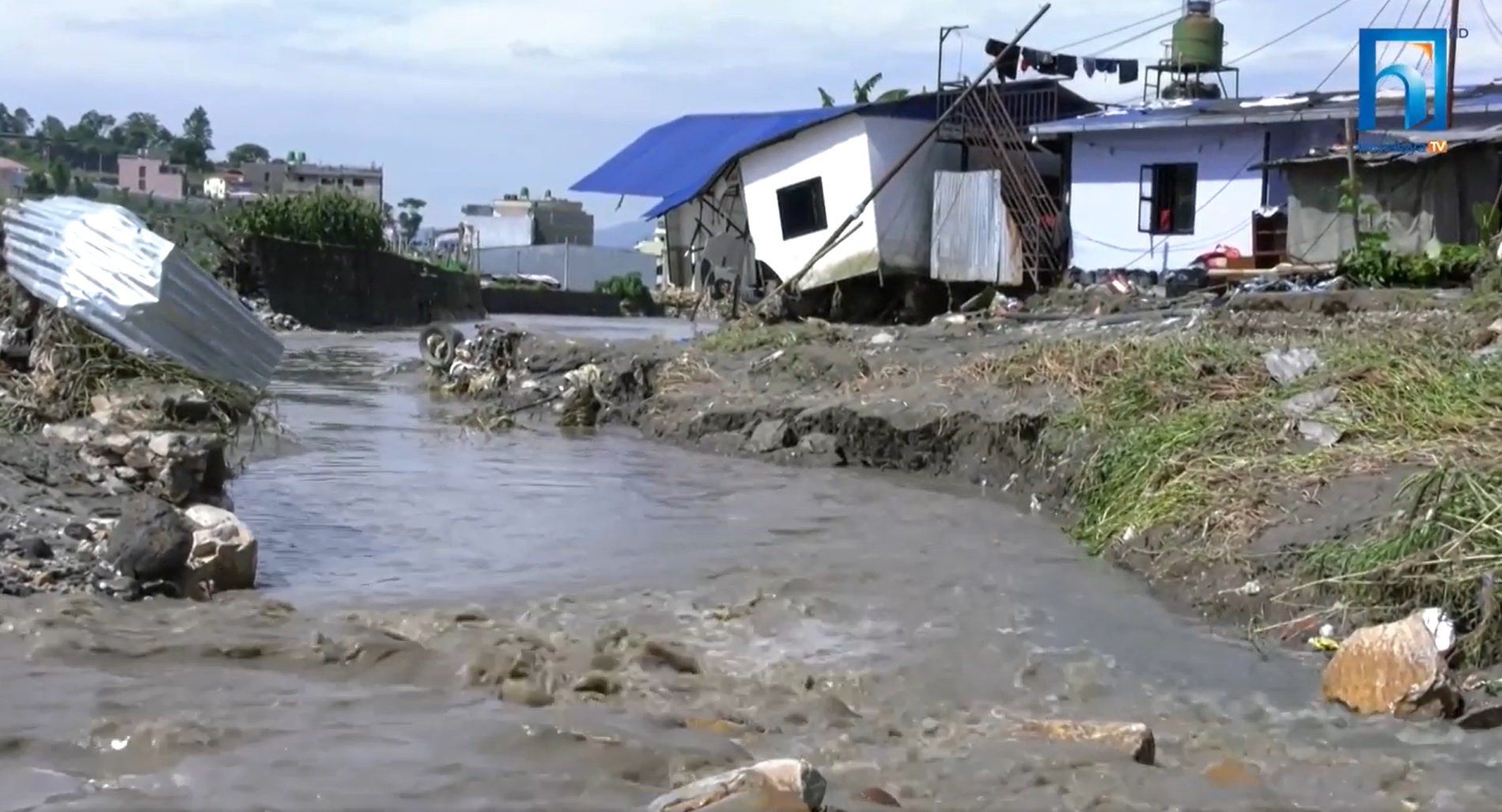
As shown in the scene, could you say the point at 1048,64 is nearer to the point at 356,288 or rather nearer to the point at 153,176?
the point at 356,288

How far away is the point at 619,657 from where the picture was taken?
611cm

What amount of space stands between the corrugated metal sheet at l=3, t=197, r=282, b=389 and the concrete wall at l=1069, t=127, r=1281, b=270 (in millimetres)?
16435

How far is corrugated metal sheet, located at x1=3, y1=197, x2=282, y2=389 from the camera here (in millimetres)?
8086

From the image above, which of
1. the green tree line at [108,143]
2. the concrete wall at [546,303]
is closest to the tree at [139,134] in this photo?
the green tree line at [108,143]

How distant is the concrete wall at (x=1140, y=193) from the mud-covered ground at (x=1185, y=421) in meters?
A: 5.49

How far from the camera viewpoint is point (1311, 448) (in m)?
8.42

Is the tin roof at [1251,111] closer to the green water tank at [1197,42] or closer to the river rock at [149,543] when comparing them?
the green water tank at [1197,42]

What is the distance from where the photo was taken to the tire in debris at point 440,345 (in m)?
19.0

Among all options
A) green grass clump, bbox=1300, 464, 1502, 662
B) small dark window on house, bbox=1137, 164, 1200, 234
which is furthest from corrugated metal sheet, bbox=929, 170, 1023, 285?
green grass clump, bbox=1300, 464, 1502, 662

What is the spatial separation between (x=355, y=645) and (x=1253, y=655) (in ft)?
12.2

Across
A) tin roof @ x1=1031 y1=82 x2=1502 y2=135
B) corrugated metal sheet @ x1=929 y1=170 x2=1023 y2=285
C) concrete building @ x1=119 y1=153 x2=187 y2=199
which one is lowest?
corrugated metal sheet @ x1=929 y1=170 x2=1023 y2=285

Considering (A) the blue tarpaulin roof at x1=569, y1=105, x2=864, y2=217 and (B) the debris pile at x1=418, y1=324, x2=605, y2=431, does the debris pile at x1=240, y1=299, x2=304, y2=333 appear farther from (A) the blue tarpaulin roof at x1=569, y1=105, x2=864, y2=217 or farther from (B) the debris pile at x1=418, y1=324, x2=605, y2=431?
(B) the debris pile at x1=418, y1=324, x2=605, y2=431

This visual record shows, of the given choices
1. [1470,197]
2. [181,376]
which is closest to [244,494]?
[181,376]

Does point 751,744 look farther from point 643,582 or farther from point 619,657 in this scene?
point 643,582
